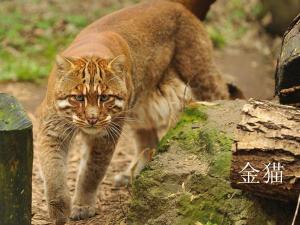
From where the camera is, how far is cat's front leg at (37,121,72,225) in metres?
5.67

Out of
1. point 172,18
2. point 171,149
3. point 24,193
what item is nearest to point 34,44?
point 172,18

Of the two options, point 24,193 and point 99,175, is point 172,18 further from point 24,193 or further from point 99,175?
point 24,193

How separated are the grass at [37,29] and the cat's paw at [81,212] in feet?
13.8

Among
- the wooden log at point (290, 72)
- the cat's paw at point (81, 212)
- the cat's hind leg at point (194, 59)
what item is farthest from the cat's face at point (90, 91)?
the cat's hind leg at point (194, 59)

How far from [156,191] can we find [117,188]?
7.45 ft

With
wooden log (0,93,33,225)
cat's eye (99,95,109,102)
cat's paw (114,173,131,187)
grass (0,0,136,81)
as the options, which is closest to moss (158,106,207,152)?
cat's eye (99,95,109,102)

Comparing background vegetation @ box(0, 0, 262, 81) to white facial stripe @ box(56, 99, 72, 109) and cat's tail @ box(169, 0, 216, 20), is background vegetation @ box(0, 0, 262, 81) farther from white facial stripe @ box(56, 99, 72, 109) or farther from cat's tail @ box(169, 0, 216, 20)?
white facial stripe @ box(56, 99, 72, 109)

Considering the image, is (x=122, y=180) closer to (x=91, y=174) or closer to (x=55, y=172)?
(x=91, y=174)

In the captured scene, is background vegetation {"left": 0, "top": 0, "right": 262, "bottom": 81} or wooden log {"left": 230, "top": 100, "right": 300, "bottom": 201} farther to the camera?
background vegetation {"left": 0, "top": 0, "right": 262, "bottom": 81}

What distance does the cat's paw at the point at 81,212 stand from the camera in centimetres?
598

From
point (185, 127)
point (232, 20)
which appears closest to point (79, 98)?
point (185, 127)

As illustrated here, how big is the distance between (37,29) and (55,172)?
248 inches

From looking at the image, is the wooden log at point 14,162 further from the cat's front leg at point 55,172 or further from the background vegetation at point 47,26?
the background vegetation at point 47,26

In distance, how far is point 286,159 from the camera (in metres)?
4.11
